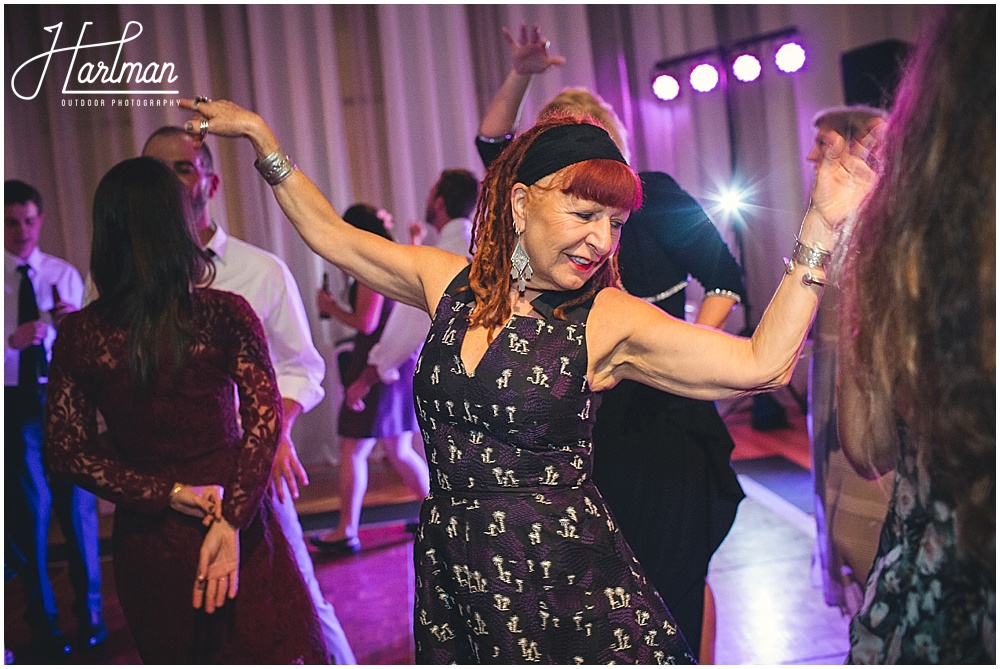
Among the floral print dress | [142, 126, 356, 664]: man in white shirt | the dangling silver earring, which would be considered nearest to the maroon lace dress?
[142, 126, 356, 664]: man in white shirt

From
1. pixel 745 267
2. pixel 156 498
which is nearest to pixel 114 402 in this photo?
pixel 156 498

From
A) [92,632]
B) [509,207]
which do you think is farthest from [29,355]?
[509,207]

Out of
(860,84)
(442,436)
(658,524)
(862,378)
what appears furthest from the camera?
(860,84)

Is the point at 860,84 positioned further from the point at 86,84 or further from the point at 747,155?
the point at 86,84

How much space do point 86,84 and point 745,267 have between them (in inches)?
176

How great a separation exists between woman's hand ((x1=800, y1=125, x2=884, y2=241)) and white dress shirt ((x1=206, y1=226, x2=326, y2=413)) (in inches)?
65.3

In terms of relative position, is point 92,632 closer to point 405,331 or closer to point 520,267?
point 405,331

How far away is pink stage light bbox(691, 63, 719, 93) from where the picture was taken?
5.82 meters

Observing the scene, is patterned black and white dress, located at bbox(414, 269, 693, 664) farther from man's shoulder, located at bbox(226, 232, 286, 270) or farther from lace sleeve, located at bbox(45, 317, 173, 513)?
man's shoulder, located at bbox(226, 232, 286, 270)

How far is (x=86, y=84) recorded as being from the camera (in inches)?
221

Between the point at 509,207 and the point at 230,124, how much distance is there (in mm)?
640

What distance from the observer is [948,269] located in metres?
1.00

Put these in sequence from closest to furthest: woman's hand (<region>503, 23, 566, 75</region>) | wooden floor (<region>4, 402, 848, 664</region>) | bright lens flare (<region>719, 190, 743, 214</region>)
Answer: woman's hand (<region>503, 23, 566, 75</region>)
wooden floor (<region>4, 402, 848, 664</region>)
bright lens flare (<region>719, 190, 743, 214</region>)

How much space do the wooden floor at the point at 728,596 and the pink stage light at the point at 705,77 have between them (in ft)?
8.42
